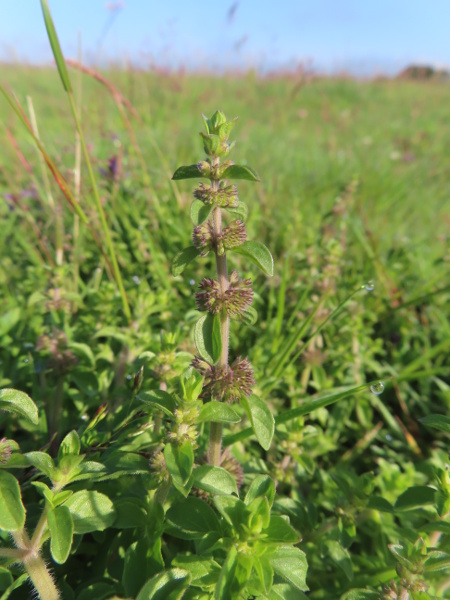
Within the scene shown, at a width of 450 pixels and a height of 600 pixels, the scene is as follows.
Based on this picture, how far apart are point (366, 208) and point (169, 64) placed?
168 inches

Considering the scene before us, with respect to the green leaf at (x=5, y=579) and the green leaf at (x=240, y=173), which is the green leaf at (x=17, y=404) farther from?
the green leaf at (x=240, y=173)

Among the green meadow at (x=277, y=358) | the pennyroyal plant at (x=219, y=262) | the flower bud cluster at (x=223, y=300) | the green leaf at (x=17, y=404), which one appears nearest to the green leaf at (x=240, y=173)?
the pennyroyal plant at (x=219, y=262)

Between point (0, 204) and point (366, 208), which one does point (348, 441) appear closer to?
point (366, 208)

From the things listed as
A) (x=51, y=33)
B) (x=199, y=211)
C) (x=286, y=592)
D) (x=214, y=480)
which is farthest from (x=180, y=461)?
(x=51, y=33)

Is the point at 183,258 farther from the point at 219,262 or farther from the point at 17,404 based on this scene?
the point at 17,404

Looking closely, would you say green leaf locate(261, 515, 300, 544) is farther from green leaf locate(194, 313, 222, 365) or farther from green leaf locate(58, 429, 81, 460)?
green leaf locate(58, 429, 81, 460)

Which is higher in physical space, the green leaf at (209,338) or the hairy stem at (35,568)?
the green leaf at (209,338)

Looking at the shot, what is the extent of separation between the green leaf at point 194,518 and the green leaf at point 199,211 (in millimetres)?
643

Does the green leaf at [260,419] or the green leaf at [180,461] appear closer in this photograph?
the green leaf at [180,461]

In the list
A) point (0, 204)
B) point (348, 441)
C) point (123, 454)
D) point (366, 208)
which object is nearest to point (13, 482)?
point (123, 454)

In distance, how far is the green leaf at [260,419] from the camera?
99cm

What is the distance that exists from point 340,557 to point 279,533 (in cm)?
39

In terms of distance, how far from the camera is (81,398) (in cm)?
164

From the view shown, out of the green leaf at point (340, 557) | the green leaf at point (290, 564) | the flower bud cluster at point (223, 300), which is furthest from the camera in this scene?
the green leaf at point (340, 557)
